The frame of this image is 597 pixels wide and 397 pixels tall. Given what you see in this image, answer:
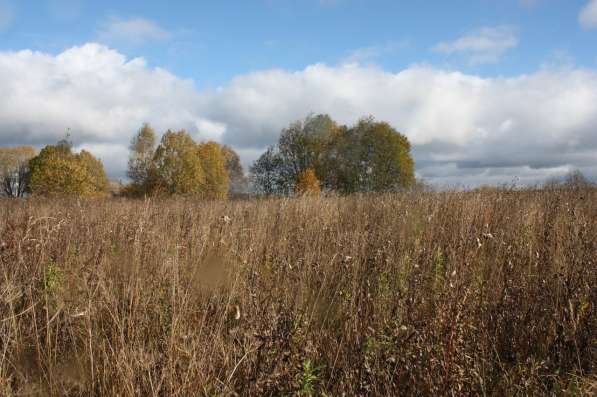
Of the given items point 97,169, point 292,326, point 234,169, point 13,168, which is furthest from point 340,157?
point 13,168

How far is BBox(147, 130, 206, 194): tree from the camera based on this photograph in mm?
45219

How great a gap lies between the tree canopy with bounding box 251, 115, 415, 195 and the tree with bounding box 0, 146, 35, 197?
43.8 m

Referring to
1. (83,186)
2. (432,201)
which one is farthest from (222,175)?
(432,201)

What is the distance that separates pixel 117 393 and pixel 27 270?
6.77ft

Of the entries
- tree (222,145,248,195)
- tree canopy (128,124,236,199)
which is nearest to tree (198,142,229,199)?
tree canopy (128,124,236,199)

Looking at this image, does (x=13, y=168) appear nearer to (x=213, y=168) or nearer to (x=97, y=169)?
(x=97, y=169)

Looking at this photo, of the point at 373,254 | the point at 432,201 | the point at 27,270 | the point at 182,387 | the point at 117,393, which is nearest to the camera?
the point at 182,387

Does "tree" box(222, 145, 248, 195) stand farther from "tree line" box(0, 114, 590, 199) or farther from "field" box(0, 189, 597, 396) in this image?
"field" box(0, 189, 597, 396)

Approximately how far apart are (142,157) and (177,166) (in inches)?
252

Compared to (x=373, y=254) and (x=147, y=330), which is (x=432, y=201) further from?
(x=147, y=330)

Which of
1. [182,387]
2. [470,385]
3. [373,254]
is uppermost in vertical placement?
[373,254]

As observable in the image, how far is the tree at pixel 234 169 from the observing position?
220 feet

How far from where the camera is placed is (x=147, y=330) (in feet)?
9.45

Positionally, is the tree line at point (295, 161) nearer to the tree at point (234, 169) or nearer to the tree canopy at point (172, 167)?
the tree canopy at point (172, 167)
